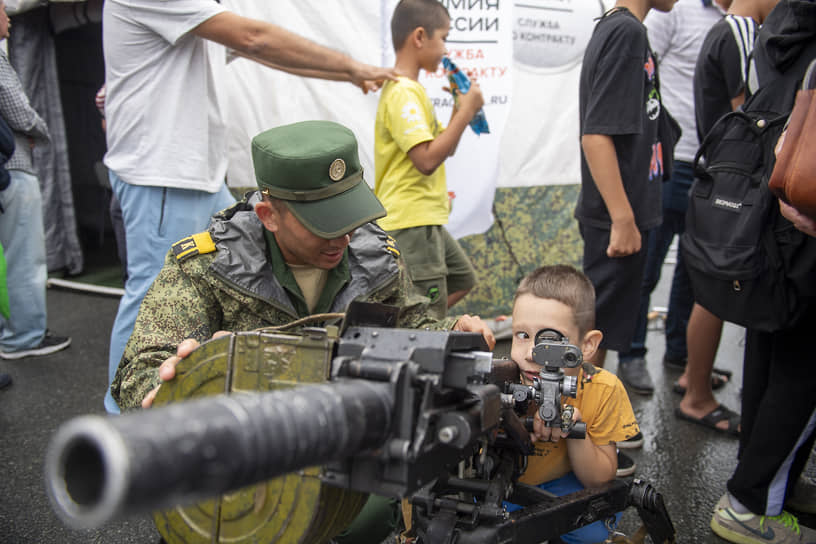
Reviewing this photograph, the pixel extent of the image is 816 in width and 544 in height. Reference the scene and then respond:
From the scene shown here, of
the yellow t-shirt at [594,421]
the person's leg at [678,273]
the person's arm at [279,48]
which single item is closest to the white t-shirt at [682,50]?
the person's leg at [678,273]

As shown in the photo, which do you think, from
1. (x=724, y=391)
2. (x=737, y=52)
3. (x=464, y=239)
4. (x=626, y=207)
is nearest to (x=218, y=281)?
(x=626, y=207)

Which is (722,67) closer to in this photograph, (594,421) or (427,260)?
(427,260)

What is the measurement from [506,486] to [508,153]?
3615 mm

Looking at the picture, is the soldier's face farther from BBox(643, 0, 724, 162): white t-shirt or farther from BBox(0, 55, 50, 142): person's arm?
BBox(643, 0, 724, 162): white t-shirt

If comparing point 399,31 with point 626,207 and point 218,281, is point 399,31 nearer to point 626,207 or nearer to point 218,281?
point 626,207

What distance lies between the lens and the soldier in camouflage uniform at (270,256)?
1.75 meters

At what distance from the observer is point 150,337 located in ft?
5.56

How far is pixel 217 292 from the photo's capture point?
72.9 inches

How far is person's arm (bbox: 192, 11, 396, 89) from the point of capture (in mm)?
2695

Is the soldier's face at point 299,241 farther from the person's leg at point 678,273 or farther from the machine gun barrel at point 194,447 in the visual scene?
the person's leg at point 678,273

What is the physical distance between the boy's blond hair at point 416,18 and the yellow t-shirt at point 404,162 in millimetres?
305

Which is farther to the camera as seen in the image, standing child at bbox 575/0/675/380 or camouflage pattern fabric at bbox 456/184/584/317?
camouflage pattern fabric at bbox 456/184/584/317

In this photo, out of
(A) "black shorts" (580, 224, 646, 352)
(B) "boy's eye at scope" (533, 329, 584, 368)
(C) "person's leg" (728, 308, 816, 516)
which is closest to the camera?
(B) "boy's eye at scope" (533, 329, 584, 368)

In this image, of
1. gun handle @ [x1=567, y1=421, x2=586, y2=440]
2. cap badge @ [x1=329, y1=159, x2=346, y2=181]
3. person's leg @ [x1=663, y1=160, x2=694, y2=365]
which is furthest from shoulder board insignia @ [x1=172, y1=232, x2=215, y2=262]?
person's leg @ [x1=663, y1=160, x2=694, y2=365]
